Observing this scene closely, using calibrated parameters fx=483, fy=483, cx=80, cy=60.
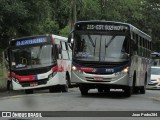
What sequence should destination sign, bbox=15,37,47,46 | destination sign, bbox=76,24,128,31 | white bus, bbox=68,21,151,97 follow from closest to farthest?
white bus, bbox=68,21,151,97, destination sign, bbox=76,24,128,31, destination sign, bbox=15,37,47,46

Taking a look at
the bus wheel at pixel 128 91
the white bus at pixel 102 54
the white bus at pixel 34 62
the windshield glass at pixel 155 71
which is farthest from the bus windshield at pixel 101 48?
the windshield glass at pixel 155 71

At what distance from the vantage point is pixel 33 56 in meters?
25.4

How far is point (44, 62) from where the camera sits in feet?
83.6

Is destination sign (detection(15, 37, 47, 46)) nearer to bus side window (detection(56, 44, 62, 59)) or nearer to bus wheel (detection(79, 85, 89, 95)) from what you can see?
bus side window (detection(56, 44, 62, 59))

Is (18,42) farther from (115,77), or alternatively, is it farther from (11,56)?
(115,77)

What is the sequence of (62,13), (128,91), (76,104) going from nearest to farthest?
(76,104) → (128,91) → (62,13)

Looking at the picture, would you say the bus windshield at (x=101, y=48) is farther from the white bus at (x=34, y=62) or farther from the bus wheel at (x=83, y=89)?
the white bus at (x=34, y=62)

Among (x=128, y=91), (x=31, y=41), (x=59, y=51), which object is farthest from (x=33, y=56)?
(x=128, y=91)

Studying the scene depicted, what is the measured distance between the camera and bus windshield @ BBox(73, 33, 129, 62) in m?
19.9

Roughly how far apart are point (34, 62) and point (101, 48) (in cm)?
646

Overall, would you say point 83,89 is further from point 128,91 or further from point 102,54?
point 102,54

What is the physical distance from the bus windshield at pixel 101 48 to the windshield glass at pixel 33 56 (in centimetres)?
547

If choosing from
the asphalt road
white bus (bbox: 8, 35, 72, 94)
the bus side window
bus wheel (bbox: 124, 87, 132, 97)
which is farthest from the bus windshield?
the bus side window

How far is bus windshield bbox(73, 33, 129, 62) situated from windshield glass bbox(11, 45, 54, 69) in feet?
17.9
